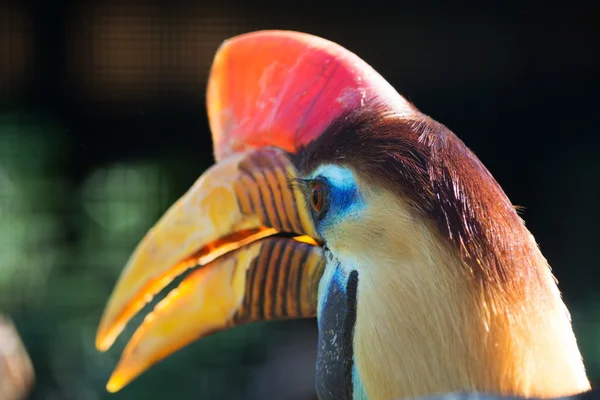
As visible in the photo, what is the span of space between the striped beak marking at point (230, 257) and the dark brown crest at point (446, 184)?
141 mm

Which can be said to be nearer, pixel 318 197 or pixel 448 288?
pixel 448 288

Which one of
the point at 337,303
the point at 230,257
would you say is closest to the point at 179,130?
the point at 230,257

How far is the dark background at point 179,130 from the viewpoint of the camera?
270 cm

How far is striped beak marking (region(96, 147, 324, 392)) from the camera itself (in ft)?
3.79

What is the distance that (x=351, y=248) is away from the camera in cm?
104

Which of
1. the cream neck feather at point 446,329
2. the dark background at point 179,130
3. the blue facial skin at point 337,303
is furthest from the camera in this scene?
the dark background at point 179,130

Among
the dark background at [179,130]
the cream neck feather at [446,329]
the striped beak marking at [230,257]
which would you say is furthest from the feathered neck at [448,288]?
the dark background at [179,130]

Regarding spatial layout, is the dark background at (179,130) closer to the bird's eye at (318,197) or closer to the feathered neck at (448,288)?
the bird's eye at (318,197)

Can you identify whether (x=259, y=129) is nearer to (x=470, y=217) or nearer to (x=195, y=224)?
(x=195, y=224)

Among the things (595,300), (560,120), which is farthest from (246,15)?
(595,300)

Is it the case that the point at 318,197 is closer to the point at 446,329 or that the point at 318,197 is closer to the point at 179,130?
the point at 446,329

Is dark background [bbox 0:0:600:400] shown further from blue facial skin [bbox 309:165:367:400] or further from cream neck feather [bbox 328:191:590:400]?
cream neck feather [bbox 328:191:590:400]

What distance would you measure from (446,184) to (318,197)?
0.67 ft

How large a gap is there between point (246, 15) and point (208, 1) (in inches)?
5.8
